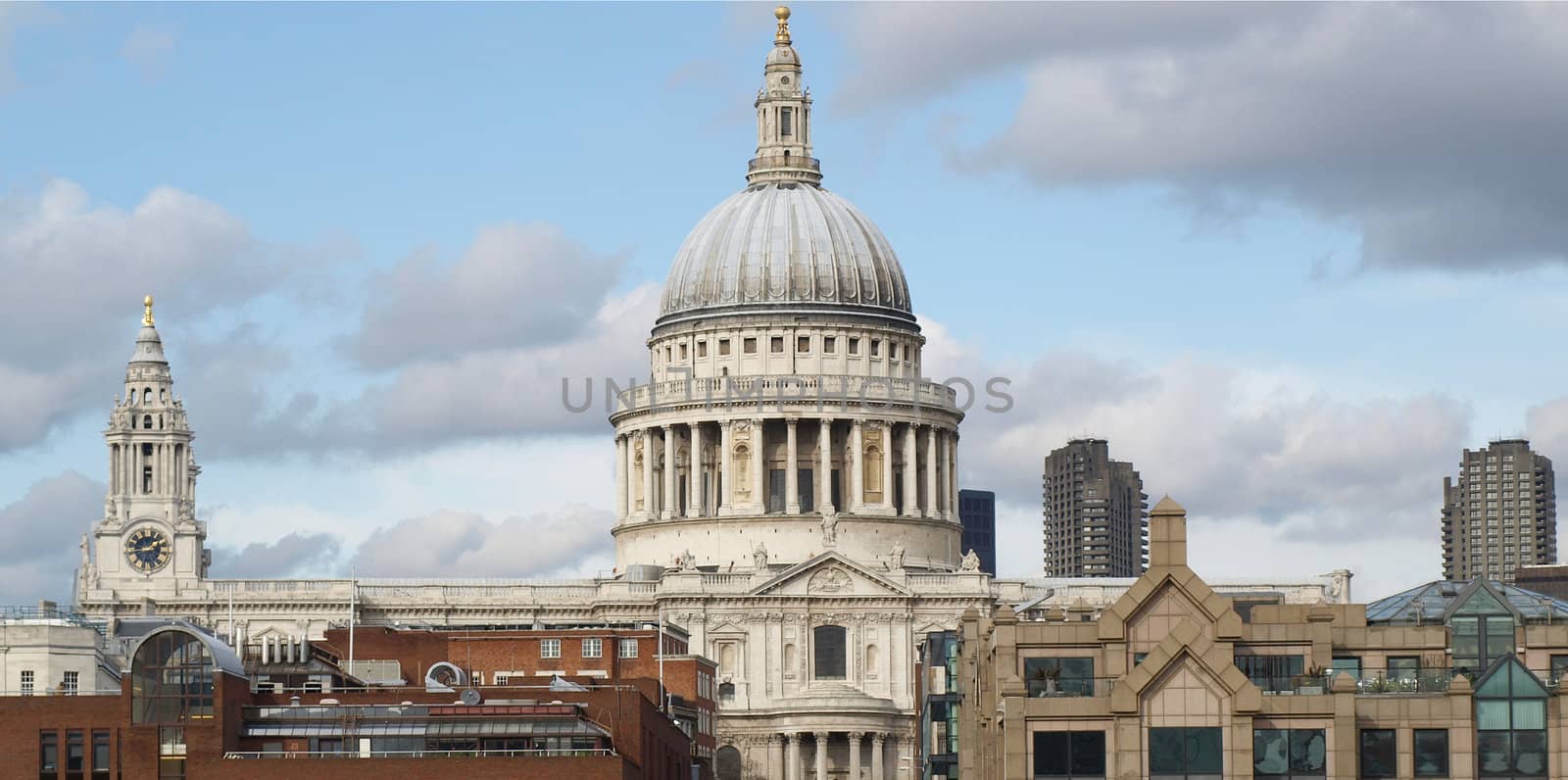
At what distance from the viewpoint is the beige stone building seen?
335 feet

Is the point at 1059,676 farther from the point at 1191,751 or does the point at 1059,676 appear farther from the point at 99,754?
the point at 99,754

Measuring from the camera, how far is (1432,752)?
10250cm

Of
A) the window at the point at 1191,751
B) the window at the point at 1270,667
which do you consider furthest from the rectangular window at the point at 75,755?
the window at the point at 1191,751

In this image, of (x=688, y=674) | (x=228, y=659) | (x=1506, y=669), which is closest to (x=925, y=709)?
(x=688, y=674)

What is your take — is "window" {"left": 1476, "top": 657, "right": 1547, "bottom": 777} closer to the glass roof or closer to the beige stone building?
the beige stone building

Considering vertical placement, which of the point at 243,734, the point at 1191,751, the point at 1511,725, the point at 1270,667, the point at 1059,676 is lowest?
the point at 1191,751

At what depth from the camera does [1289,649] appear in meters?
108

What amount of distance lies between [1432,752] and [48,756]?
4613 cm

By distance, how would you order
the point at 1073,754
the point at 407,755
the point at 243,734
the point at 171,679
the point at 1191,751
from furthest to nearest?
the point at 243,734 → the point at 171,679 → the point at 407,755 → the point at 1073,754 → the point at 1191,751

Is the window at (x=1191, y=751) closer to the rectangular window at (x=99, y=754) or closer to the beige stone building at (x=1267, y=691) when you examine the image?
the beige stone building at (x=1267, y=691)

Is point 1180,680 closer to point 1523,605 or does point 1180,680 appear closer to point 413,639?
point 1523,605

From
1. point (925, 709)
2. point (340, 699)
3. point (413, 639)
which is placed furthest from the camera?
point (413, 639)

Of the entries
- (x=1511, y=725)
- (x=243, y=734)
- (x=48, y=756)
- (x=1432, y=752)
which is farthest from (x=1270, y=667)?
(x=48, y=756)

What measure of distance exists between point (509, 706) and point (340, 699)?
6.85 metres
